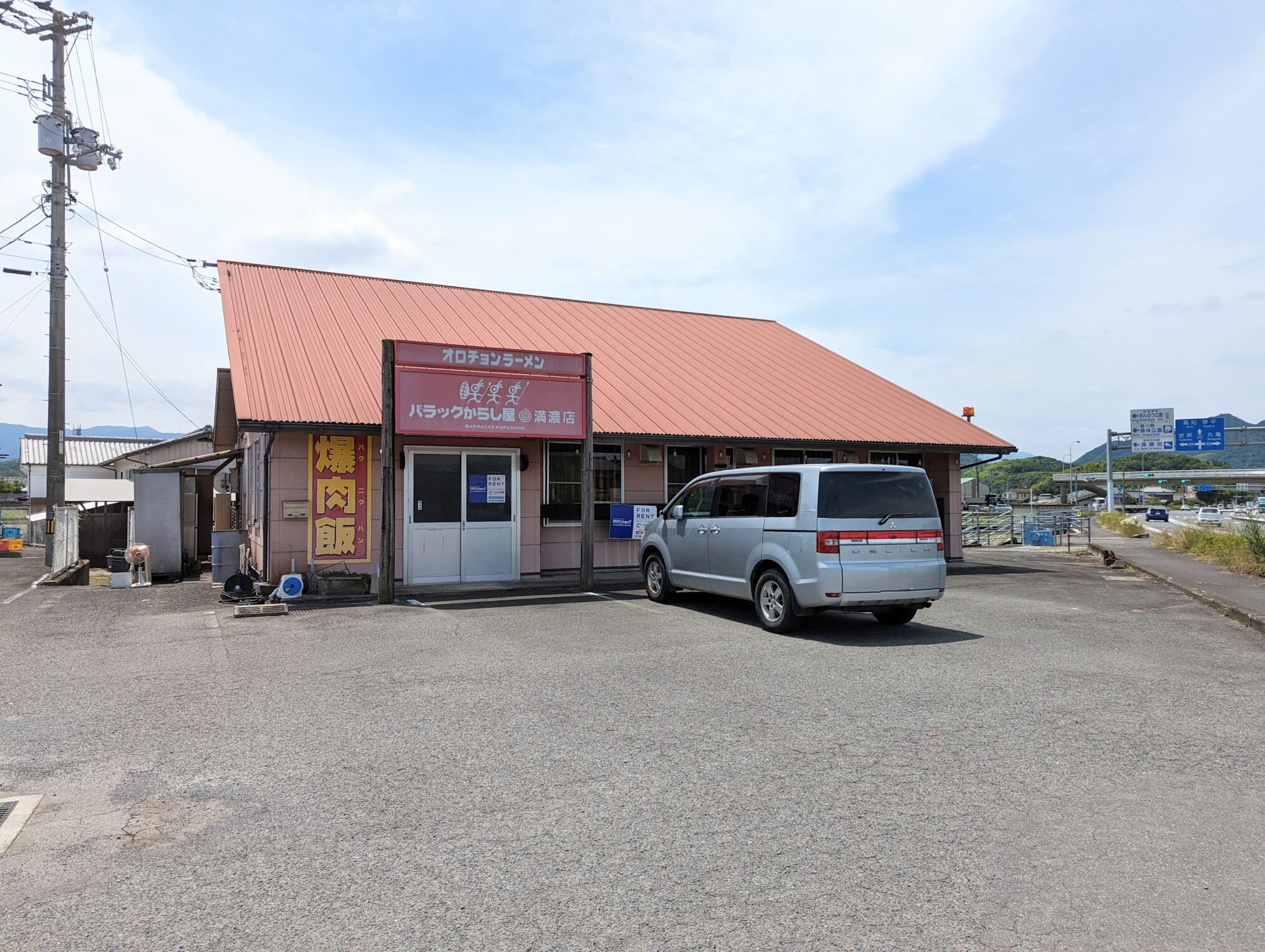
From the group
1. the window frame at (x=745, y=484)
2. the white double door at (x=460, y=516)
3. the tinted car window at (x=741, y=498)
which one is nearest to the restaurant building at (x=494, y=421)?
the white double door at (x=460, y=516)

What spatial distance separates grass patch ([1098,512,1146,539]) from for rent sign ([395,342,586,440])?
32.4 meters

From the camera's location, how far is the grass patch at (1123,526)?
123 feet

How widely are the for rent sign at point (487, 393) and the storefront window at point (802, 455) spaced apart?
18.0 feet

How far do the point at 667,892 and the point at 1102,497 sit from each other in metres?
128

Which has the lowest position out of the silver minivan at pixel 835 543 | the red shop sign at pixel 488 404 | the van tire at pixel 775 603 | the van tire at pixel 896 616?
the van tire at pixel 896 616

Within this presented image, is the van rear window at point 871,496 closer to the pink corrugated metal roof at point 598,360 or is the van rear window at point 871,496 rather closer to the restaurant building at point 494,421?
the restaurant building at point 494,421

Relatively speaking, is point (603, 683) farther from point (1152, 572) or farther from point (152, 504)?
point (1152, 572)

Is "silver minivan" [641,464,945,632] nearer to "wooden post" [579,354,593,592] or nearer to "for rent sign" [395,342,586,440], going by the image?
"wooden post" [579,354,593,592]

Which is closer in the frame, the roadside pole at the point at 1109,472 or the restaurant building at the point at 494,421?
the restaurant building at the point at 494,421

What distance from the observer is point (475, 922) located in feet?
10.0

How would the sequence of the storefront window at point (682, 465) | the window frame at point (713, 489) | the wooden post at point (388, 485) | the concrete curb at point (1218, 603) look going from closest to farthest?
the concrete curb at point (1218, 603) → the window frame at point (713, 489) → the wooden post at point (388, 485) → the storefront window at point (682, 465)

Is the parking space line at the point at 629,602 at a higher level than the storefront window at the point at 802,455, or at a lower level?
lower

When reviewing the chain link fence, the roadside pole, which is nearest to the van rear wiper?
the chain link fence

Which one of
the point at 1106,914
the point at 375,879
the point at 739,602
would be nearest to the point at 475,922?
the point at 375,879
